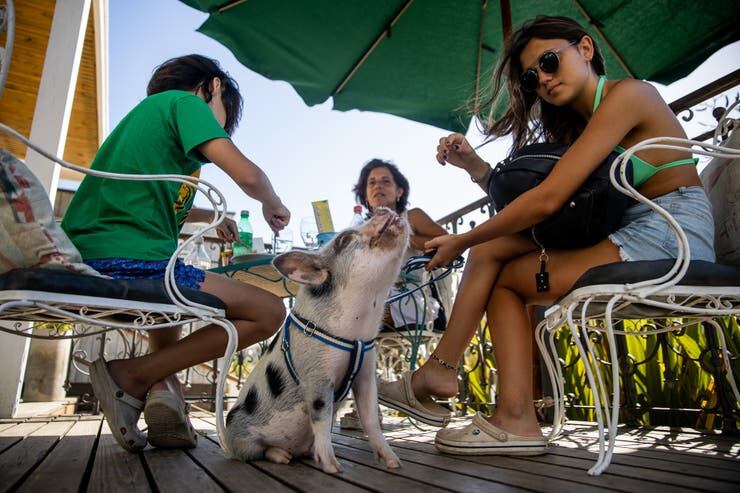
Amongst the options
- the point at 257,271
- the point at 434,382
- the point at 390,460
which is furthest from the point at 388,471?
the point at 257,271

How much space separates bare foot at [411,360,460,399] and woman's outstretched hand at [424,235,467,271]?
52 cm

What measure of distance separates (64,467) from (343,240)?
4.36 ft

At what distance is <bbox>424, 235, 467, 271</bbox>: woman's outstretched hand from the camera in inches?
76.2

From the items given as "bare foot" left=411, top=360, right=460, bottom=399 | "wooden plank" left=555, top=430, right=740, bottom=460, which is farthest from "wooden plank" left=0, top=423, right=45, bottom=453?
"wooden plank" left=555, top=430, right=740, bottom=460

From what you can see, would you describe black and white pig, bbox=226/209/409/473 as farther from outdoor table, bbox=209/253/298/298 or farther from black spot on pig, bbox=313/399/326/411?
outdoor table, bbox=209/253/298/298

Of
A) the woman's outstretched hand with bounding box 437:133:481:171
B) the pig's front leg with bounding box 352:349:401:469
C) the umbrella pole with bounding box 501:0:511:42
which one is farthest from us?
the umbrella pole with bounding box 501:0:511:42

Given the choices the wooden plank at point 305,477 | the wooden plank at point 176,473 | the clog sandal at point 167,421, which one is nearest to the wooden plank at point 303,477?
the wooden plank at point 305,477

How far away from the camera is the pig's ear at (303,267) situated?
5.82 feet

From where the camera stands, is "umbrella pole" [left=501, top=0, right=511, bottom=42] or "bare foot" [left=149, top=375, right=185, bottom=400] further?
"umbrella pole" [left=501, top=0, right=511, bottom=42]

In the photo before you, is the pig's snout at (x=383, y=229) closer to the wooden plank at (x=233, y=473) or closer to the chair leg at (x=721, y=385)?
the wooden plank at (x=233, y=473)

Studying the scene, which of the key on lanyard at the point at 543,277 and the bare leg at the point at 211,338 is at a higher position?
the key on lanyard at the point at 543,277

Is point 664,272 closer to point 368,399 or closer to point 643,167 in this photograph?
point 643,167

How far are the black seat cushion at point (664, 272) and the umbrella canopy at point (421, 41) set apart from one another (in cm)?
268

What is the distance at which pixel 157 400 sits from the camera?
1999 millimetres
